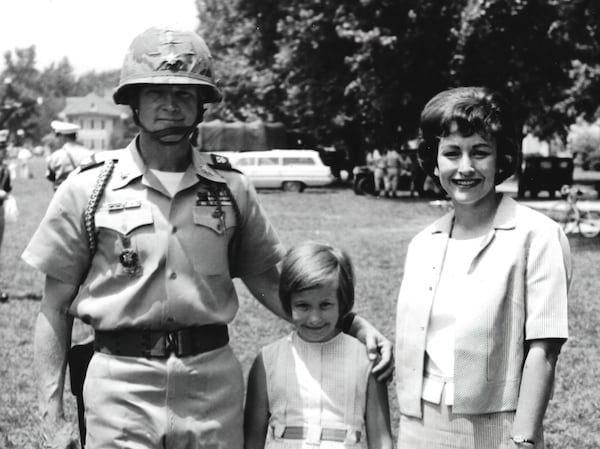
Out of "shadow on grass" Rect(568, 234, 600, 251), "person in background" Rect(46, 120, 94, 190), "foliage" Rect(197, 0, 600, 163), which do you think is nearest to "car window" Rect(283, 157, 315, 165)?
"foliage" Rect(197, 0, 600, 163)

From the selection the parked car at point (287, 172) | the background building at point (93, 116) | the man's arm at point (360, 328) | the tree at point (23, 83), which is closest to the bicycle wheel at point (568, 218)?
the man's arm at point (360, 328)

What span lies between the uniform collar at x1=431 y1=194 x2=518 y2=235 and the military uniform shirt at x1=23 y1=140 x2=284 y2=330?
0.71 metres

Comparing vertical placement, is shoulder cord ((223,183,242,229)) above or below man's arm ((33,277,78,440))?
above

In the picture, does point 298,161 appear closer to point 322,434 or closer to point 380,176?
point 380,176

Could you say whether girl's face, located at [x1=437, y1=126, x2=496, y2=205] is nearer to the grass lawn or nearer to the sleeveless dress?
the sleeveless dress

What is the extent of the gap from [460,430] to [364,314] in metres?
6.53

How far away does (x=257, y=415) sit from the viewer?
326cm

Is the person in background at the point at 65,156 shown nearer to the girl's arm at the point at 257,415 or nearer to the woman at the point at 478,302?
the girl's arm at the point at 257,415

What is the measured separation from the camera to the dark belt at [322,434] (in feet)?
10.4

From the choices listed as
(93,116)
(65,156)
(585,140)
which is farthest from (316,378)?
(93,116)

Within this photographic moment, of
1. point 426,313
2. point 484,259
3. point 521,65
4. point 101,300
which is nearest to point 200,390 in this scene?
point 101,300

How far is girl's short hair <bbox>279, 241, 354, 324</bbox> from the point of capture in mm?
3242

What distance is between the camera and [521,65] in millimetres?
26828

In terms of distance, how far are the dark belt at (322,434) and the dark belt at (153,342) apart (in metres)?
0.43
